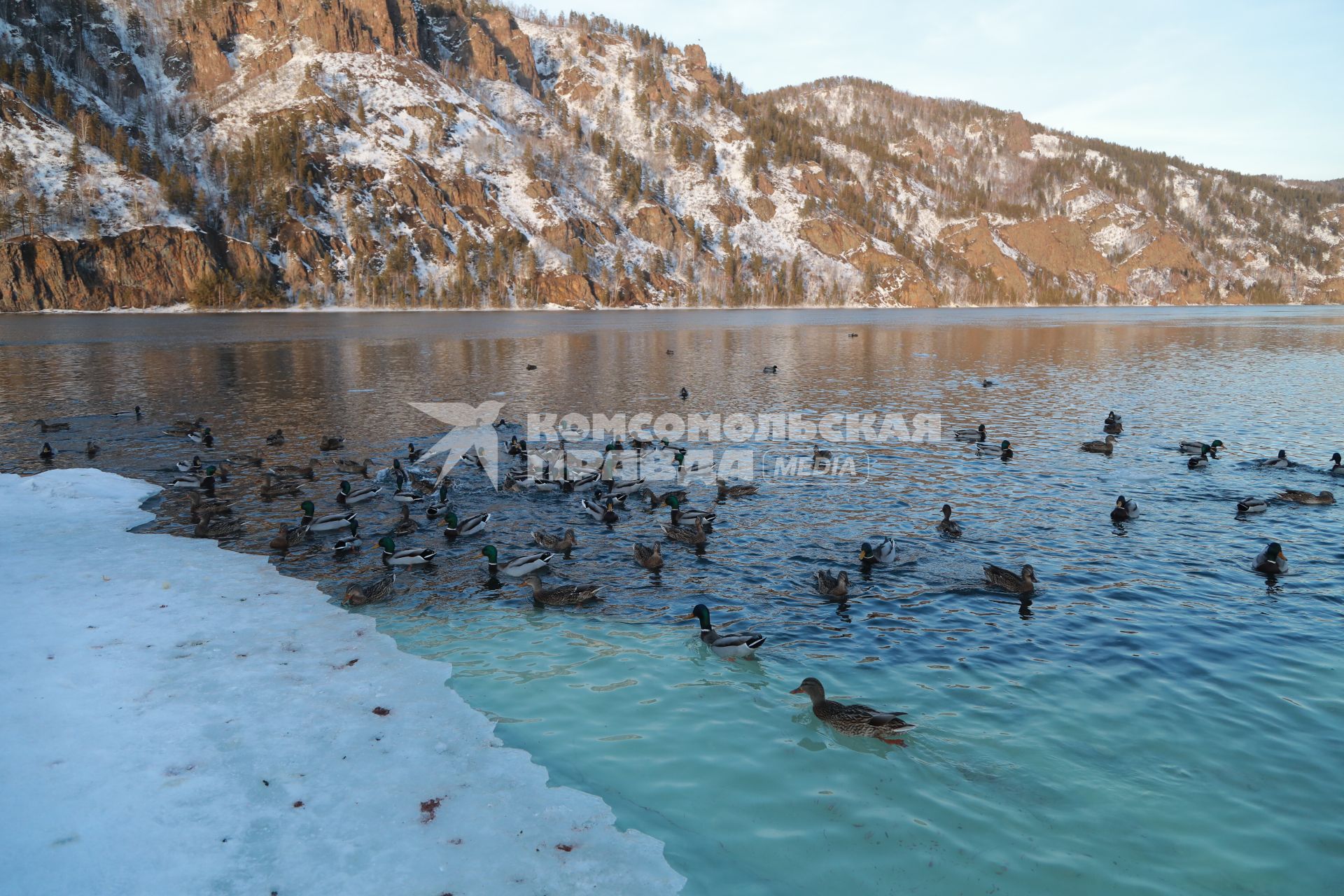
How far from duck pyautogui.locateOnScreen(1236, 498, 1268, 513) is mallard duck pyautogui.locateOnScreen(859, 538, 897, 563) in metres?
10.7

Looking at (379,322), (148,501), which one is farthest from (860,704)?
(379,322)

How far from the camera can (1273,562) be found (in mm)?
15500

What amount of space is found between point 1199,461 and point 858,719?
878 inches

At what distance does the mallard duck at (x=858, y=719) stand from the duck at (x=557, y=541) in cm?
866

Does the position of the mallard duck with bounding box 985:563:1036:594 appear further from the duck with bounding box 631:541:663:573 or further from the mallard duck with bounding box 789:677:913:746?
the duck with bounding box 631:541:663:573

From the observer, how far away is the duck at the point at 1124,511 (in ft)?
63.9

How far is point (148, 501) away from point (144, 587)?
9.17 metres

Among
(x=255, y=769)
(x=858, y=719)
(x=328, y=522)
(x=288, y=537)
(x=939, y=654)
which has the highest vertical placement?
(x=328, y=522)

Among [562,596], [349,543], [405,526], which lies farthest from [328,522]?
[562,596]

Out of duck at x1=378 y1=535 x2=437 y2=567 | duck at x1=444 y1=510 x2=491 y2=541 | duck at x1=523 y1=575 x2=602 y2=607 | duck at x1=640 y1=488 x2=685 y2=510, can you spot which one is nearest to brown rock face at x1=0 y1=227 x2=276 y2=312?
duck at x1=444 y1=510 x2=491 y2=541

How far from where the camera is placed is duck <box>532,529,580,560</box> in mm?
17828

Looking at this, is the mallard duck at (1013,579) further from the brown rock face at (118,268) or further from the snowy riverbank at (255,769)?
the brown rock face at (118,268)

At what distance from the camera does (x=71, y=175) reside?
502 feet

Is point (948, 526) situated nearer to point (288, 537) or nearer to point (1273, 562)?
point (1273, 562)
